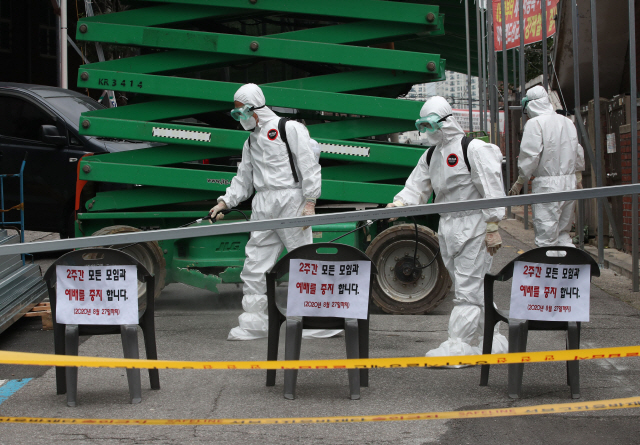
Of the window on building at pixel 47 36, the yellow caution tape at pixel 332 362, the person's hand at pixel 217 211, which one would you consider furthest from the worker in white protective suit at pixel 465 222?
the window on building at pixel 47 36

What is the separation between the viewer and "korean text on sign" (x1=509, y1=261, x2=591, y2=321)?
462cm

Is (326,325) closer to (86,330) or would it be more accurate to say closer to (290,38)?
(86,330)

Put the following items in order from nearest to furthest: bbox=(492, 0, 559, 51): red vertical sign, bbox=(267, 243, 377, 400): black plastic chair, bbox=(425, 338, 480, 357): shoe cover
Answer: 1. bbox=(267, 243, 377, 400): black plastic chair
2. bbox=(425, 338, 480, 357): shoe cover
3. bbox=(492, 0, 559, 51): red vertical sign

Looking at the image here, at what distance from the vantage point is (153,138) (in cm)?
728

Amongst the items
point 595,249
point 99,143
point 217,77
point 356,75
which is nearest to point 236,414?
point 356,75

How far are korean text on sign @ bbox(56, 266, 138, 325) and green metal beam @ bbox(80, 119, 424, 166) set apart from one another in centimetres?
275

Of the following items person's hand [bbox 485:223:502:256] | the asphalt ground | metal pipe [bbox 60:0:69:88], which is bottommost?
the asphalt ground

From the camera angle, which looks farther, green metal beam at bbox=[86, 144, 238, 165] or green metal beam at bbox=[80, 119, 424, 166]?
green metal beam at bbox=[86, 144, 238, 165]

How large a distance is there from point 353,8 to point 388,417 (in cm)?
435

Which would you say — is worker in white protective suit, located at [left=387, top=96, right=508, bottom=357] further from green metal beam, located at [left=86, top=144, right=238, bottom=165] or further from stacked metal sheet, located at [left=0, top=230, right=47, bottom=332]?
stacked metal sheet, located at [left=0, top=230, right=47, bottom=332]

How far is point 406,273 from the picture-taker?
7.33 m

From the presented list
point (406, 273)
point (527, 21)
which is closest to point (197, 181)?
point (406, 273)

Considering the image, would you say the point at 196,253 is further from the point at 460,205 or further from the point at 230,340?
the point at 460,205

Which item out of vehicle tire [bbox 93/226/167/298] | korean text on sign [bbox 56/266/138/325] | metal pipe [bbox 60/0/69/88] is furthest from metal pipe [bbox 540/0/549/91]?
metal pipe [bbox 60/0/69/88]
